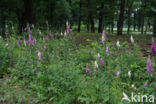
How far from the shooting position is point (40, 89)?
11.3 ft

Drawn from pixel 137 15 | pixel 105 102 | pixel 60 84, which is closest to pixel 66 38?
pixel 60 84

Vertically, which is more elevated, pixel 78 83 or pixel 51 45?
pixel 51 45

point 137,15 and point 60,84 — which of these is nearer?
point 60,84

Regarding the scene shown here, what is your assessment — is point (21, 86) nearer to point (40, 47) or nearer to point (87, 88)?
point (40, 47)

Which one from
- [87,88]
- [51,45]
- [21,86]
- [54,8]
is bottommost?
[21,86]

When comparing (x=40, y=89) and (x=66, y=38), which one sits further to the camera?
(x=66, y=38)

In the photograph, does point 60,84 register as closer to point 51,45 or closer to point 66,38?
point 66,38

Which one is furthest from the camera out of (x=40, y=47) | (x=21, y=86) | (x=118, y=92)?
(x=40, y=47)

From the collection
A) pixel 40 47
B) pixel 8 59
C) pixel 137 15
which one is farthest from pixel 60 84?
pixel 137 15

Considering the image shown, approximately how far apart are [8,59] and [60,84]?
242 centimetres

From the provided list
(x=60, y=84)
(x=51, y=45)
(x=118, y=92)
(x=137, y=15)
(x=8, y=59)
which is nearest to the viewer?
(x=118, y=92)

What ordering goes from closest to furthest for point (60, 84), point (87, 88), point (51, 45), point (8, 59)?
point (87, 88)
point (60, 84)
point (8, 59)
point (51, 45)

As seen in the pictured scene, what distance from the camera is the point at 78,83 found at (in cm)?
300

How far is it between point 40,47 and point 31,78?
2.57 ft
